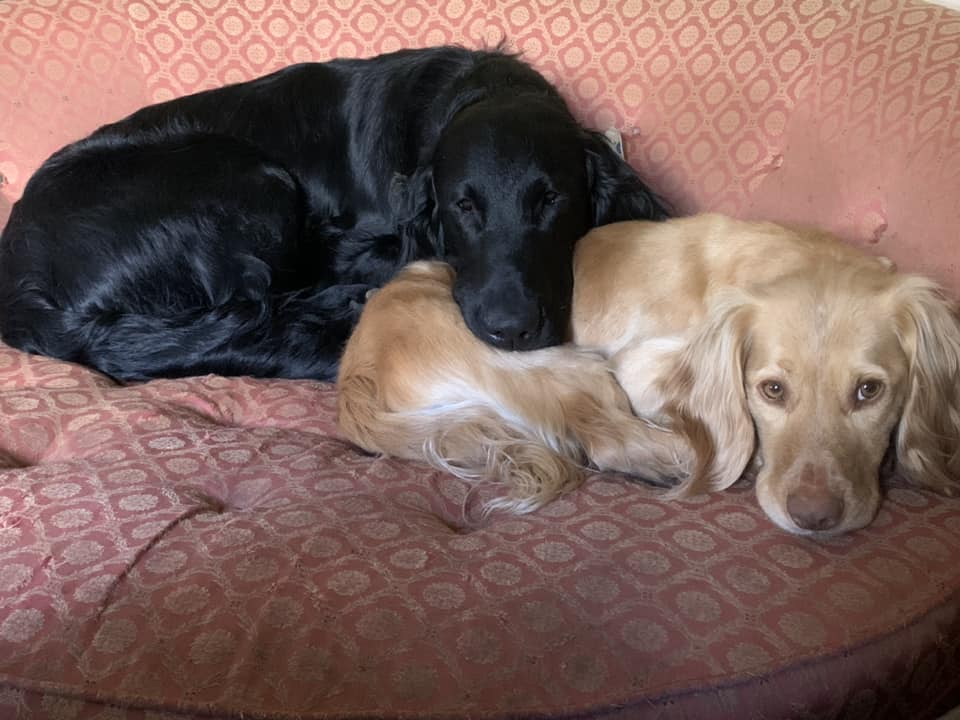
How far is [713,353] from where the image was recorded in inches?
65.7

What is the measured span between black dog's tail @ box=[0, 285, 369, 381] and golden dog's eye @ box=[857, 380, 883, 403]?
131cm

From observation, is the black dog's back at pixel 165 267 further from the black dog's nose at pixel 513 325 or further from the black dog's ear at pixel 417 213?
the black dog's nose at pixel 513 325

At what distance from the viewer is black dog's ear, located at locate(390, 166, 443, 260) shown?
2.36 m

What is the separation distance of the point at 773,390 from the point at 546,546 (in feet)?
1.69

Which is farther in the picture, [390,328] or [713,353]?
[390,328]

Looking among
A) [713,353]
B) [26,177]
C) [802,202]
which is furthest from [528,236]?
[26,177]

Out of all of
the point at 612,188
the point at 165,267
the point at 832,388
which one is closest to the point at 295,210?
the point at 165,267

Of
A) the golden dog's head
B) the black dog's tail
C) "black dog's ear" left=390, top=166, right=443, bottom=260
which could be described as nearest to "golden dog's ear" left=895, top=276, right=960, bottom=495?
the golden dog's head

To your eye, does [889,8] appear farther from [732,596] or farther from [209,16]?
[209,16]

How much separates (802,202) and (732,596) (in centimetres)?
140

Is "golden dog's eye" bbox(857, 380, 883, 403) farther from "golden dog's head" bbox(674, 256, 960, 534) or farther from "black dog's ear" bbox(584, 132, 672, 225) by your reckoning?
"black dog's ear" bbox(584, 132, 672, 225)

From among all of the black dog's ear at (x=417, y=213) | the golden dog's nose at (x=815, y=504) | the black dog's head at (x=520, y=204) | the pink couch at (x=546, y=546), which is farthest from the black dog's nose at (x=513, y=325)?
the golden dog's nose at (x=815, y=504)

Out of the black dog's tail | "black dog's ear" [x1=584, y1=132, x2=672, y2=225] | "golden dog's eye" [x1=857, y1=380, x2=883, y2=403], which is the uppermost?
"black dog's ear" [x1=584, y1=132, x2=672, y2=225]

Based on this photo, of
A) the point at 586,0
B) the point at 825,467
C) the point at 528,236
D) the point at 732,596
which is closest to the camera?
the point at 732,596
